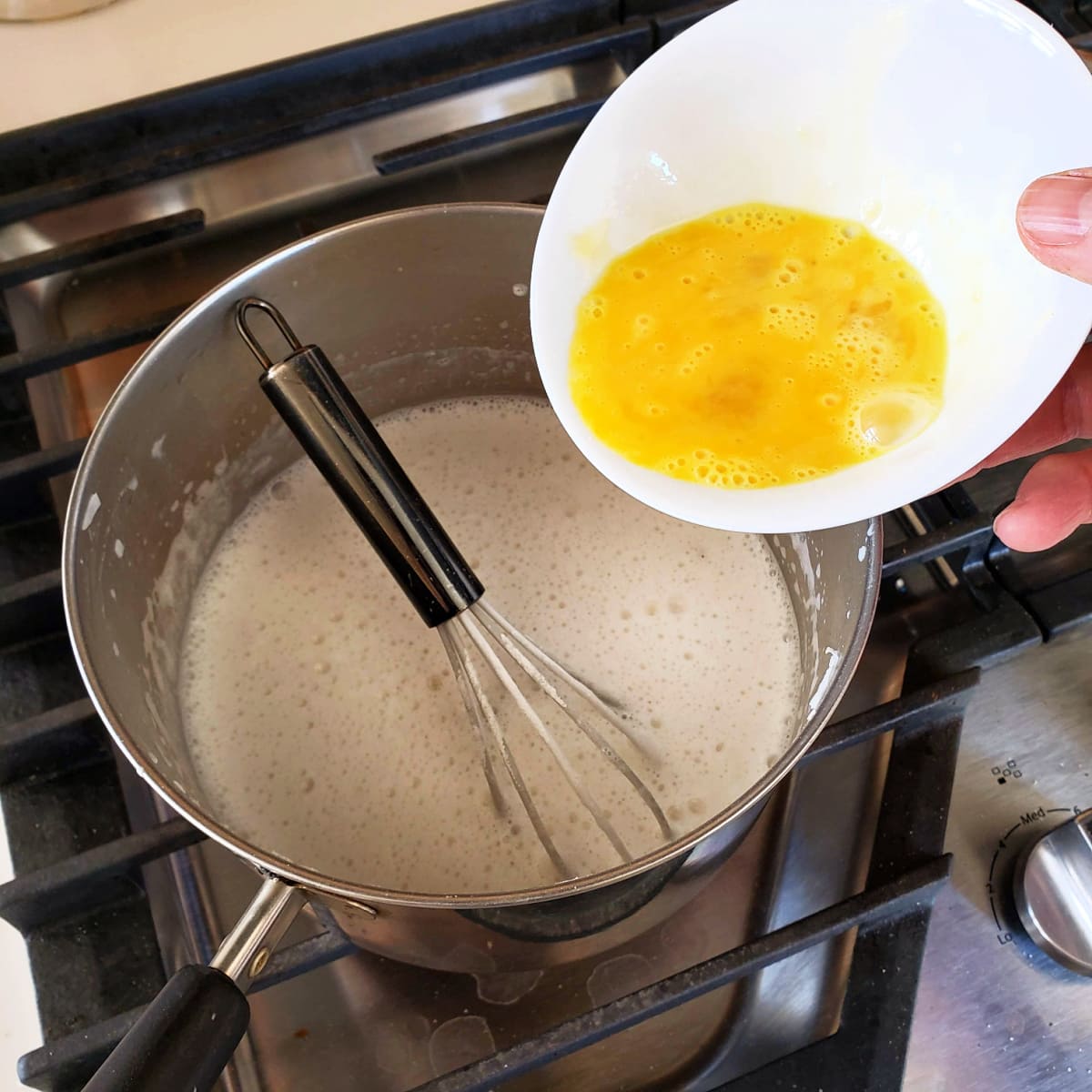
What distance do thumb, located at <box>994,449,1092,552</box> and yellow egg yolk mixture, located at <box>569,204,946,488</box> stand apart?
0.13 m

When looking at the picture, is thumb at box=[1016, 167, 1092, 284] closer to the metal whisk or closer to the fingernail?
the fingernail

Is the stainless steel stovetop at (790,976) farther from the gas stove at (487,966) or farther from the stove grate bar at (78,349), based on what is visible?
the stove grate bar at (78,349)

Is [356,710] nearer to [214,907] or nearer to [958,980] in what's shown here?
[214,907]

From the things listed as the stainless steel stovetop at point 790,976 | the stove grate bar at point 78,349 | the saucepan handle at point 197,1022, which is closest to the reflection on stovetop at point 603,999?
the stainless steel stovetop at point 790,976

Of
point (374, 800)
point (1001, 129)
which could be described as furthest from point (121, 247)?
point (1001, 129)

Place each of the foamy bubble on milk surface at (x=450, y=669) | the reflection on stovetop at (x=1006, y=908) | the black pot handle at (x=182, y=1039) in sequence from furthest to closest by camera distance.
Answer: the foamy bubble on milk surface at (x=450, y=669) → the reflection on stovetop at (x=1006, y=908) → the black pot handle at (x=182, y=1039)

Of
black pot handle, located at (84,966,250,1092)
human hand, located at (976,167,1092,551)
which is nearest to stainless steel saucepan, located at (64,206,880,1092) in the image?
black pot handle, located at (84,966,250,1092)

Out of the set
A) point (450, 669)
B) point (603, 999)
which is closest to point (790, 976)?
point (603, 999)

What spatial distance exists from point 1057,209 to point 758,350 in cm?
13

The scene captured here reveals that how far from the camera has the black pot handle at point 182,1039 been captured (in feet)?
1.10

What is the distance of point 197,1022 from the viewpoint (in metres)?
0.36

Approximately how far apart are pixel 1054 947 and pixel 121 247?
65cm

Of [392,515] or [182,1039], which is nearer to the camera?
[182,1039]

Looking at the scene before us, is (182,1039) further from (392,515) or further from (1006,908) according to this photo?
(1006,908)
